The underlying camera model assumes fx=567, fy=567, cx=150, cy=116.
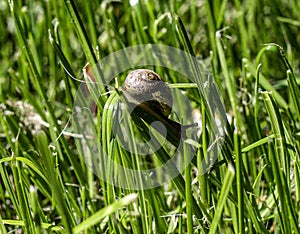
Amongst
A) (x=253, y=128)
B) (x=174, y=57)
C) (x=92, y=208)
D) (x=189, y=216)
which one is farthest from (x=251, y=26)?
(x=189, y=216)

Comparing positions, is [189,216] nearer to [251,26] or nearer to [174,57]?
[174,57]

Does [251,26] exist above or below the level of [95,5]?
below
